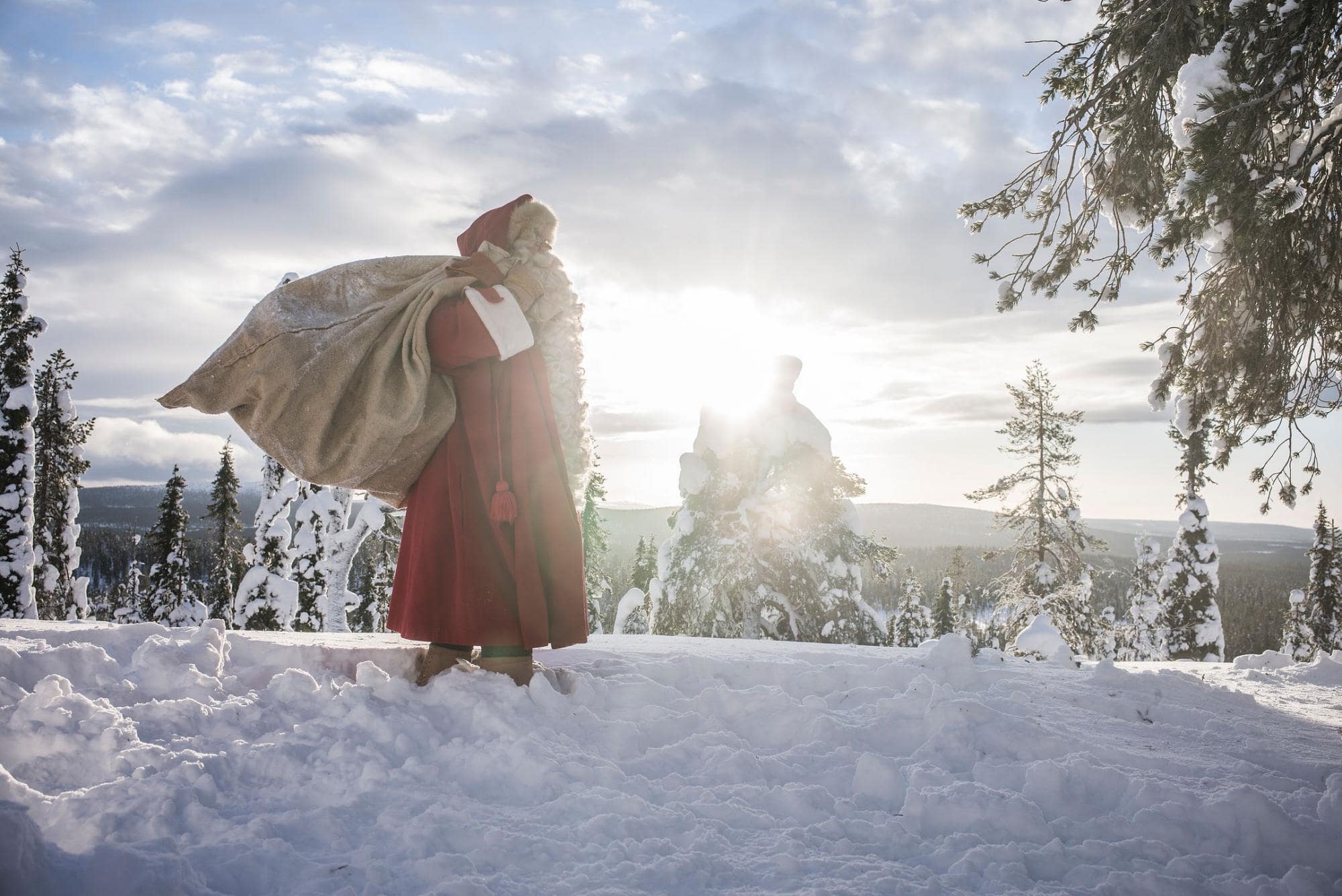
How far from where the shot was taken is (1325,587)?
27156mm

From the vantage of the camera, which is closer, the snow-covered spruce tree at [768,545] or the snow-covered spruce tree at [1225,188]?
the snow-covered spruce tree at [1225,188]

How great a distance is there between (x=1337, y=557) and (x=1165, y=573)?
11.0 m

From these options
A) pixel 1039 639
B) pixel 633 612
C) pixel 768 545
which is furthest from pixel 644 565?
pixel 1039 639

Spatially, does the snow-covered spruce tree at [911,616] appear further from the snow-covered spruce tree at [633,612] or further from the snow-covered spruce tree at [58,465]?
the snow-covered spruce tree at [58,465]

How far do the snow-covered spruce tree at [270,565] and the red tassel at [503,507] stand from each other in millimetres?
14076

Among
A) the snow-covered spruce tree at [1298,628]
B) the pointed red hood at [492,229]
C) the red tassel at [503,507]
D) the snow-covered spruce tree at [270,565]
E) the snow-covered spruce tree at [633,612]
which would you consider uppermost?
the pointed red hood at [492,229]

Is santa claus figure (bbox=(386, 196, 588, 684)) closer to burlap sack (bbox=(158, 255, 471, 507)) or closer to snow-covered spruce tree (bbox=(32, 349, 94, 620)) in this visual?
burlap sack (bbox=(158, 255, 471, 507))

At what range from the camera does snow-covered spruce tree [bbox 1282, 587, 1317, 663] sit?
27.2 metres

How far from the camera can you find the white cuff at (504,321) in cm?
375

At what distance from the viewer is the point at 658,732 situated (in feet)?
10.2

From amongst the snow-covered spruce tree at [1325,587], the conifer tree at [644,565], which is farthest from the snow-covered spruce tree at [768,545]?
the snow-covered spruce tree at [1325,587]

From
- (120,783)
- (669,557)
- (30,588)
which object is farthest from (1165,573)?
(30,588)

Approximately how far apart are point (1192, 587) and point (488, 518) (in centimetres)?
2442

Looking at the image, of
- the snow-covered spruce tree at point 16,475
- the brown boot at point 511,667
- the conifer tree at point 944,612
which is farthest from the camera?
the conifer tree at point 944,612
